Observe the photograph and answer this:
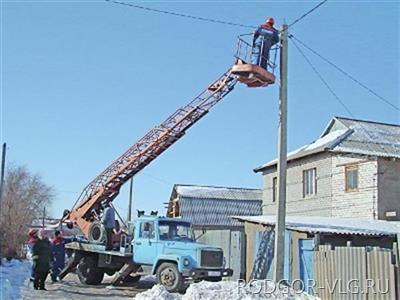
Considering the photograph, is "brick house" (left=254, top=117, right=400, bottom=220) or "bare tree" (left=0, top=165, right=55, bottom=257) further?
"bare tree" (left=0, top=165, right=55, bottom=257)

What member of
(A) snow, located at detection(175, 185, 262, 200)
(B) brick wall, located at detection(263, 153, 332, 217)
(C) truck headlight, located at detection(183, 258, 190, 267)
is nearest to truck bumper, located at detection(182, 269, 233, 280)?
(C) truck headlight, located at detection(183, 258, 190, 267)

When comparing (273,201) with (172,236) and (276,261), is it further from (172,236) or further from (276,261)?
(276,261)

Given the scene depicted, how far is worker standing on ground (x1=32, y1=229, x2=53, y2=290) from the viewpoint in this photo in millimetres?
17844

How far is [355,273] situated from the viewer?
43.7 ft

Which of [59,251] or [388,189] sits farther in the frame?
[388,189]

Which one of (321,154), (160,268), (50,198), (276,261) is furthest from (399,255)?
(50,198)

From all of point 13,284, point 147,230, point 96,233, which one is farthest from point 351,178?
point 13,284

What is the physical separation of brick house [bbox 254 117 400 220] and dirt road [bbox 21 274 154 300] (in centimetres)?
920

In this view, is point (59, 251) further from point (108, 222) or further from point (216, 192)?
point (216, 192)

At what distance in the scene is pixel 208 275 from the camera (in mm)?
18078

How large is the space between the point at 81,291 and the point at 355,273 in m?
9.15

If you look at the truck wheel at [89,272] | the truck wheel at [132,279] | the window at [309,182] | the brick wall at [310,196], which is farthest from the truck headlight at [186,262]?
the window at [309,182]

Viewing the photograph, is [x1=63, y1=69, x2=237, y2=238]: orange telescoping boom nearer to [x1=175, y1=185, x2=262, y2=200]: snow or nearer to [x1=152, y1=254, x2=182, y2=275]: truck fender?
[x1=152, y1=254, x2=182, y2=275]: truck fender

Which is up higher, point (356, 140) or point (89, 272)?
point (356, 140)
